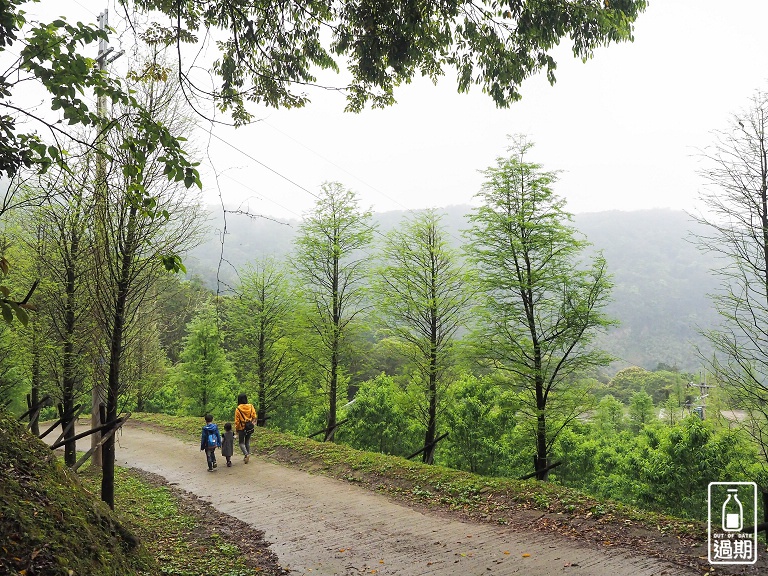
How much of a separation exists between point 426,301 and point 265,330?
333 inches

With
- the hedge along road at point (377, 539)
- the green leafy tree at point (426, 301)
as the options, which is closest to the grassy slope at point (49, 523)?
the hedge along road at point (377, 539)

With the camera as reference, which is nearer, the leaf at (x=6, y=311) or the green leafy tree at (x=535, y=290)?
the leaf at (x=6, y=311)

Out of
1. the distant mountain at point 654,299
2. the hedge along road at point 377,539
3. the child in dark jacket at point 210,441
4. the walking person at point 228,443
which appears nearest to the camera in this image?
the hedge along road at point 377,539

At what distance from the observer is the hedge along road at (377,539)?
556 cm

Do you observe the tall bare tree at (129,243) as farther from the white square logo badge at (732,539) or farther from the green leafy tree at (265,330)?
the green leafy tree at (265,330)

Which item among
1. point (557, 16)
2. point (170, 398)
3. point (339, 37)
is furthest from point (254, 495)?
point (170, 398)

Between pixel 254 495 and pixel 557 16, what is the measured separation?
9404 millimetres

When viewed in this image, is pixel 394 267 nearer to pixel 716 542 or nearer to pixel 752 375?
pixel 752 375

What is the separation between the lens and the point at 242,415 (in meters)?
12.4

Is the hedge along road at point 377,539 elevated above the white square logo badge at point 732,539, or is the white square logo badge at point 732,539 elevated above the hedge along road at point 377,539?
the white square logo badge at point 732,539

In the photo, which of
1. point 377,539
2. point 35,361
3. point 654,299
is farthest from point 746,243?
point 654,299

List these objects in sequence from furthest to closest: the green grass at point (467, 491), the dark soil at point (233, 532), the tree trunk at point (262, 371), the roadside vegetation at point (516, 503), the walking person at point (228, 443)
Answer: the tree trunk at point (262, 371) → the walking person at point (228, 443) → the green grass at point (467, 491) → the roadside vegetation at point (516, 503) → the dark soil at point (233, 532)

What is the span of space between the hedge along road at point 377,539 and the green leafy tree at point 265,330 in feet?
32.2

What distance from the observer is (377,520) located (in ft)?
24.7
